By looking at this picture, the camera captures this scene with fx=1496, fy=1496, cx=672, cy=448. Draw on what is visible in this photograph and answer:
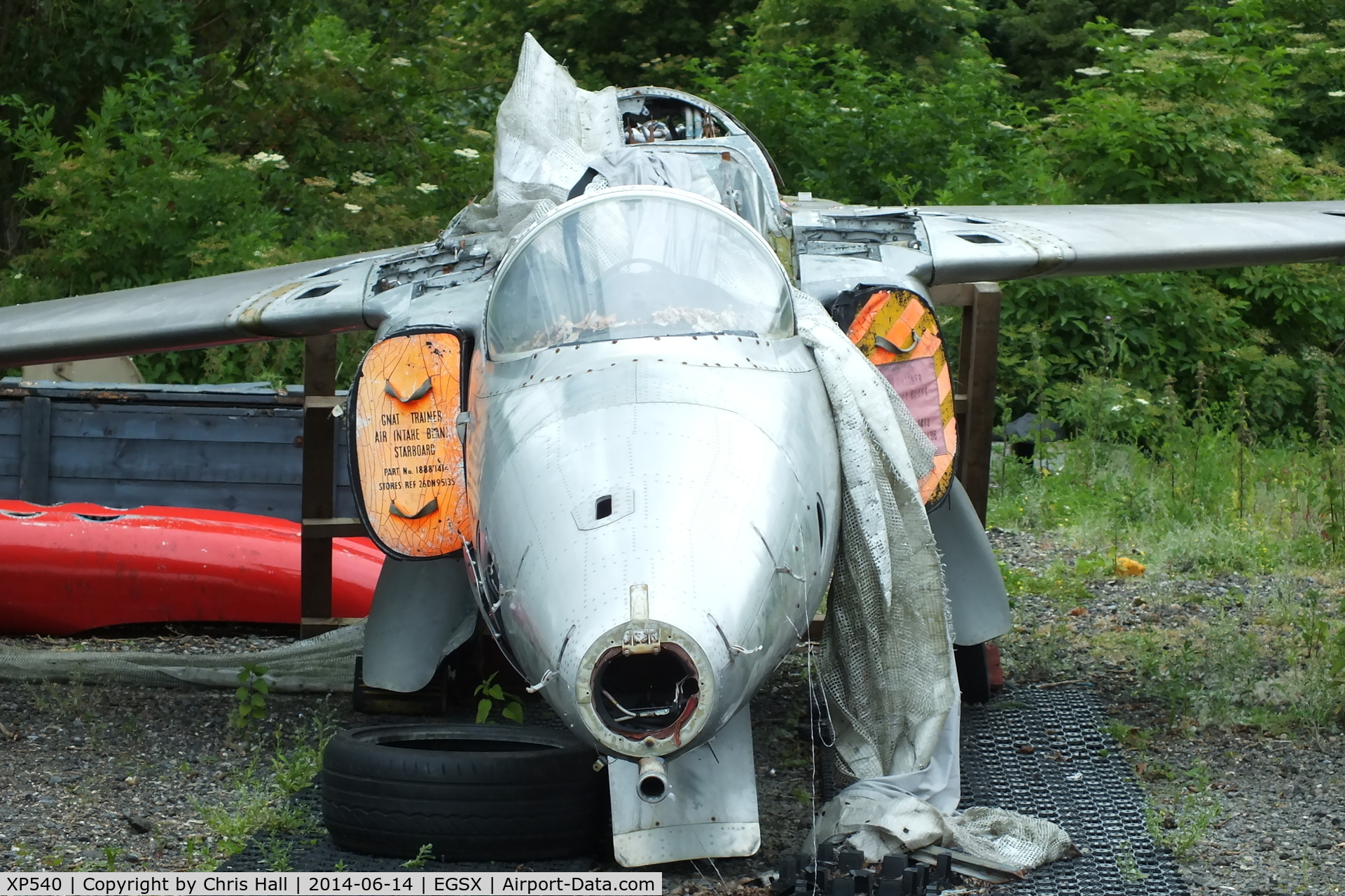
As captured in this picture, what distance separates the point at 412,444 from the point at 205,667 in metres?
2.52

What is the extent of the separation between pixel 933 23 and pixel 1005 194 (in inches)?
292

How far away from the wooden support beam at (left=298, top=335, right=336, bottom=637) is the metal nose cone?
393 cm

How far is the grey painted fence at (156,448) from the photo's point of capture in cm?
930

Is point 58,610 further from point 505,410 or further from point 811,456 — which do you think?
point 811,456

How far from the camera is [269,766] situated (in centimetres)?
591

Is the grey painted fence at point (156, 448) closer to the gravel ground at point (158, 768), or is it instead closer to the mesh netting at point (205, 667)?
the mesh netting at point (205, 667)

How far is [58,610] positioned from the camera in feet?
27.5

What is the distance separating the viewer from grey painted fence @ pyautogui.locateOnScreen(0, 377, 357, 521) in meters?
9.30

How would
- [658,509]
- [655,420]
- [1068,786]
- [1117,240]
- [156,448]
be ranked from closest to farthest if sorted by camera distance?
[658,509], [655,420], [1068,786], [1117,240], [156,448]

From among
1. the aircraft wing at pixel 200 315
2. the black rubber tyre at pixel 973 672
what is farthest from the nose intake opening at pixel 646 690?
the black rubber tyre at pixel 973 672

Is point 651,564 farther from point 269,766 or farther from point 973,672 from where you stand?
point 973,672

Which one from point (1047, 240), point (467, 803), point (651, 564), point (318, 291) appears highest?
point (1047, 240)

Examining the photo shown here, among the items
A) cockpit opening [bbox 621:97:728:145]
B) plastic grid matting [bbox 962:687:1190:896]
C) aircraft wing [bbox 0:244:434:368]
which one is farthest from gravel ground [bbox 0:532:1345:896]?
cockpit opening [bbox 621:97:728:145]

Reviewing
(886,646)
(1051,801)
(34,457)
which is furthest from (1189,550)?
(34,457)
